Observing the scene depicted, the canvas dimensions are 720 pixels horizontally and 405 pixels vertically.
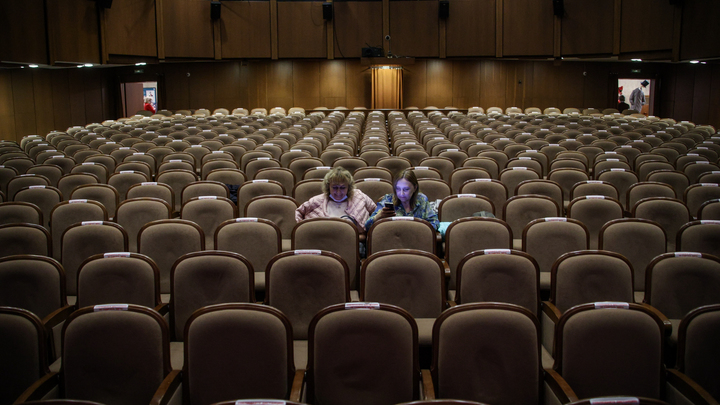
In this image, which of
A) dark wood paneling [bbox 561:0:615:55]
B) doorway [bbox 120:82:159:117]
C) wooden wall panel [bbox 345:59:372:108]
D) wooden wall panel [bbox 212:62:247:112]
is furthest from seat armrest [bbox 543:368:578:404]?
doorway [bbox 120:82:159:117]

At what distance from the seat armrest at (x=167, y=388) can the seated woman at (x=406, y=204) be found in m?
2.36

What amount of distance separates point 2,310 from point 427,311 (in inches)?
95.4

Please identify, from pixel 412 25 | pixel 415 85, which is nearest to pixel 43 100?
pixel 412 25

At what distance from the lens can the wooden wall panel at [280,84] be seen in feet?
66.9

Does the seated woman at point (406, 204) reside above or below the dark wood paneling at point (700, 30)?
below

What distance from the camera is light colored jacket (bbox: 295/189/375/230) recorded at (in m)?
4.85

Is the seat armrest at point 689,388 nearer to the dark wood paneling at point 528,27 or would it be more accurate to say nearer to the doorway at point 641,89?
the dark wood paneling at point 528,27

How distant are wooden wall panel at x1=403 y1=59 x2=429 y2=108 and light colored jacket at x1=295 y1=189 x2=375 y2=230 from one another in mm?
16254

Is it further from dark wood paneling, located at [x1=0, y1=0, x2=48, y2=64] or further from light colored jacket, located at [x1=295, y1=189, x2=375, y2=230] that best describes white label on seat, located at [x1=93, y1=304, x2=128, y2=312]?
dark wood paneling, located at [x1=0, y1=0, x2=48, y2=64]

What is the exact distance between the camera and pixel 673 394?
2.65 m

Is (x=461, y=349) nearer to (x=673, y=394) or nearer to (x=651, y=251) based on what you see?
(x=673, y=394)

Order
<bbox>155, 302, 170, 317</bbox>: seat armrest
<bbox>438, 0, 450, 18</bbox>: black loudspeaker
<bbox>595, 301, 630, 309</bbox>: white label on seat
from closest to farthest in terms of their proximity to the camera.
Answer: <bbox>595, 301, 630, 309</bbox>: white label on seat, <bbox>155, 302, 170, 317</bbox>: seat armrest, <bbox>438, 0, 450, 18</bbox>: black loudspeaker

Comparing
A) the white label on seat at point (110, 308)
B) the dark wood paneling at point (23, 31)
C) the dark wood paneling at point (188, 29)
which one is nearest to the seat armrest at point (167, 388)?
the white label on seat at point (110, 308)

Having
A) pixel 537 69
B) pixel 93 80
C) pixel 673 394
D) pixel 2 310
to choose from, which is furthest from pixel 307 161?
pixel 537 69
